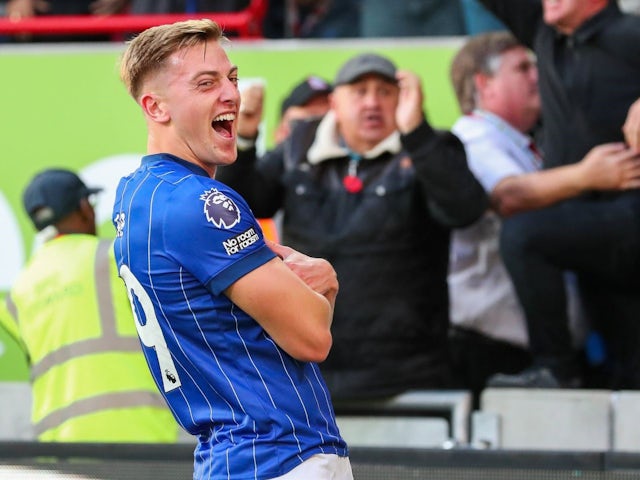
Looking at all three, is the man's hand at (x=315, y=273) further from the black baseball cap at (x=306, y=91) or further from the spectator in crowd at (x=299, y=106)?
the black baseball cap at (x=306, y=91)

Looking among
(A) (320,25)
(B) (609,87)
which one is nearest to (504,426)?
(B) (609,87)

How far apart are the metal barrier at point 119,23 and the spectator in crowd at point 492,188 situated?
5.17 feet

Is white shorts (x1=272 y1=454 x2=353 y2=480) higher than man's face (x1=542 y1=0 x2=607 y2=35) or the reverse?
the reverse

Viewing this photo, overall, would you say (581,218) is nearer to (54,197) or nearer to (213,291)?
(54,197)

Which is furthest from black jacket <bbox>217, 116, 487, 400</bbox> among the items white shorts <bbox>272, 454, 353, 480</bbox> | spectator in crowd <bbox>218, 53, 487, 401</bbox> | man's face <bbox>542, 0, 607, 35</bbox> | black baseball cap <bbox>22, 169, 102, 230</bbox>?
white shorts <bbox>272, 454, 353, 480</bbox>

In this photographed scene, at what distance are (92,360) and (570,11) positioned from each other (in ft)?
7.97

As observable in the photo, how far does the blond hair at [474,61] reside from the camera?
239 inches

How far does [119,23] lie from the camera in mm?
7363

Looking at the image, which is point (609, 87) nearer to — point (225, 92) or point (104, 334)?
point (104, 334)

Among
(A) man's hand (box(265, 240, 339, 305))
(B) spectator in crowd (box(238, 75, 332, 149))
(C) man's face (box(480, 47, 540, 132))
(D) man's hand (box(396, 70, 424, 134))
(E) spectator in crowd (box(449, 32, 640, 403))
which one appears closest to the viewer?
(A) man's hand (box(265, 240, 339, 305))

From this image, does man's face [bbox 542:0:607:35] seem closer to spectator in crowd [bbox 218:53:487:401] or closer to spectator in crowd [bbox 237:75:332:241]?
spectator in crowd [bbox 218:53:487:401]

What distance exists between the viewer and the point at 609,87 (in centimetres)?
560

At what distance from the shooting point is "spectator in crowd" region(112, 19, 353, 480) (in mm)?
2840

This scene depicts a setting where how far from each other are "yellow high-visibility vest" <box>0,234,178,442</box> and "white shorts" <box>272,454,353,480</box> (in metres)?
2.49
